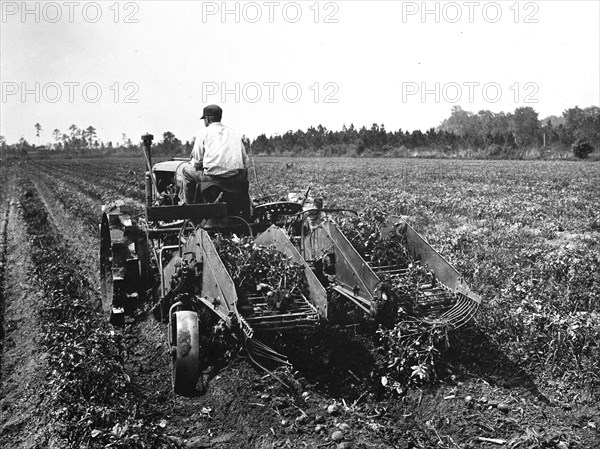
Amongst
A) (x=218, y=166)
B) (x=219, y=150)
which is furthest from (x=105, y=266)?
(x=219, y=150)

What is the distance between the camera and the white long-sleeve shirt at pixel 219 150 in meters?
5.75

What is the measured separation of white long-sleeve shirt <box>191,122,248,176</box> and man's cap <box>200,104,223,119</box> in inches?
5.3

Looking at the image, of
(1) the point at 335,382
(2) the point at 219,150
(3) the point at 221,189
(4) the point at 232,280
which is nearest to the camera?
(4) the point at 232,280

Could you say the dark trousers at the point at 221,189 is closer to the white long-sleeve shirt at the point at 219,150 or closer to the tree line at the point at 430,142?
the white long-sleeve shirt at the point at 219,150

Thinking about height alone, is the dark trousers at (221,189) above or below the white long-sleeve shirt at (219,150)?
below

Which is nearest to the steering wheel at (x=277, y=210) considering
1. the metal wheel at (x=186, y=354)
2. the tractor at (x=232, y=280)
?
the tractor at (x=232, y=280)

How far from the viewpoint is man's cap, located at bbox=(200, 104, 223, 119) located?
5.91 meters

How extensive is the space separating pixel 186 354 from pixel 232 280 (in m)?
0.65

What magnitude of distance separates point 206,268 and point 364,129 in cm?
5581

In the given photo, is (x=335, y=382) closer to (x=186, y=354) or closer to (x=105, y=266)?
(x=186, y=354)

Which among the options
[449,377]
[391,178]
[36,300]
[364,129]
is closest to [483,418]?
[449,377]

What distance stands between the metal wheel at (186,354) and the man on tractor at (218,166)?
6.22ft

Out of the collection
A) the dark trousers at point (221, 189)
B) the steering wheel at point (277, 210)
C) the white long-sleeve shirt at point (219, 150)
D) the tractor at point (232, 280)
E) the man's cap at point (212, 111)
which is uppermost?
the man's cap at point (212, 111)

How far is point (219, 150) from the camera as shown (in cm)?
574
